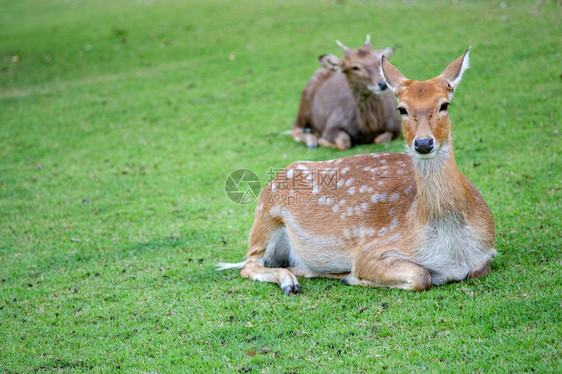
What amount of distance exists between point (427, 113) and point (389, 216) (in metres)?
1.15

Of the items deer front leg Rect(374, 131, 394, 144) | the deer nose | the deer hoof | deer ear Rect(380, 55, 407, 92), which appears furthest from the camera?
deer front leg Rect(374, 131, 394, 144)

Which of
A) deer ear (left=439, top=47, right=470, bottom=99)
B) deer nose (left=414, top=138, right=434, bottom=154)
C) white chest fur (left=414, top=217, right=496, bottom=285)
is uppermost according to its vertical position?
deer ear (left=439, top=47, right=470, bottom=99)

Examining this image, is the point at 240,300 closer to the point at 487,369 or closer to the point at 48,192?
the point at 487,369

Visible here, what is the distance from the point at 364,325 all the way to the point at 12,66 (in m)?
17.0

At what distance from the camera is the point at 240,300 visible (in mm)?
5512

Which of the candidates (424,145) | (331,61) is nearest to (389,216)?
(424,145)

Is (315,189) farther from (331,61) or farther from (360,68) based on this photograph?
(331,61)

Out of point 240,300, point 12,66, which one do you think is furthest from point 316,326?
point 12,66

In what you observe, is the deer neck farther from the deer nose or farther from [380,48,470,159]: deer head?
the deer nose

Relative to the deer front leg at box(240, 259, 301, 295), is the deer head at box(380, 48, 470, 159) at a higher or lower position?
higher

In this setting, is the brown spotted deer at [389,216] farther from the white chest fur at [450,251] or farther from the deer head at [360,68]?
the deer head at [360,68]

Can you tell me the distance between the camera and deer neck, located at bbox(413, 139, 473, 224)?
5023 mm

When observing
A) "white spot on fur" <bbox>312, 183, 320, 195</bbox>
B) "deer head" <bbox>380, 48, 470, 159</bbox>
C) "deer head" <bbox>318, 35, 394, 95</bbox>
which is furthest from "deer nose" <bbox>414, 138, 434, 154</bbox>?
"deer head" <bbox>318, 35, 394, 95</bbox>

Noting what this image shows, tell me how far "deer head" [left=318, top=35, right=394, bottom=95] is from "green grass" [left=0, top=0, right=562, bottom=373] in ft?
3.93
